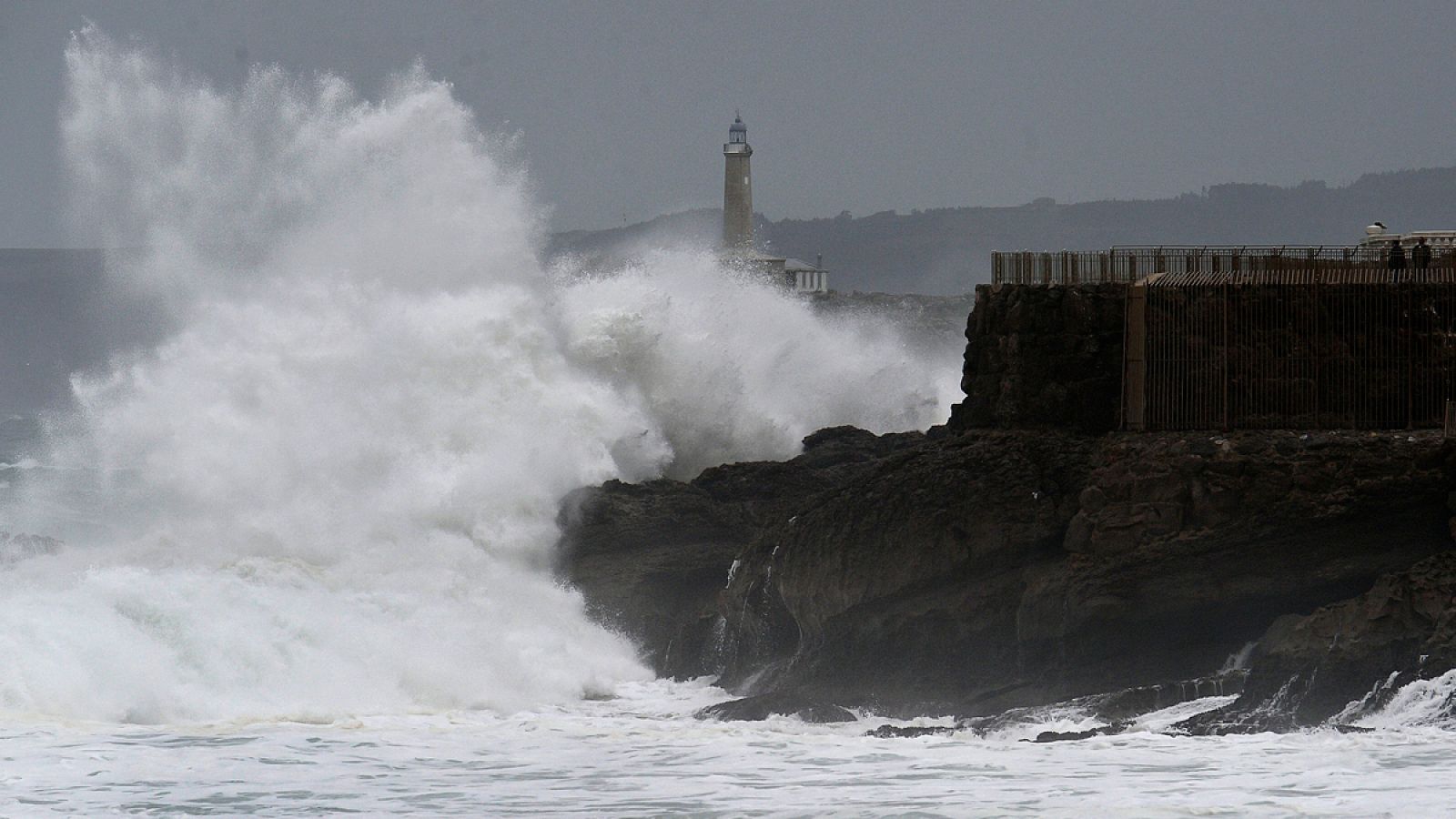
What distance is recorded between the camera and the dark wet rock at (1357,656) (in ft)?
55.7

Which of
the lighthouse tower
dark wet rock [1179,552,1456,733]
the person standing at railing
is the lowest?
dark wet rock [1179,552,1456,733]

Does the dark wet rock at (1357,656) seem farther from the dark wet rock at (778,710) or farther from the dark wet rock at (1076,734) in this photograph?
the dark wet rock at (778,710)

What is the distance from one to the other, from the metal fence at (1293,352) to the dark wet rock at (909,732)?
Result: 3.72 meters

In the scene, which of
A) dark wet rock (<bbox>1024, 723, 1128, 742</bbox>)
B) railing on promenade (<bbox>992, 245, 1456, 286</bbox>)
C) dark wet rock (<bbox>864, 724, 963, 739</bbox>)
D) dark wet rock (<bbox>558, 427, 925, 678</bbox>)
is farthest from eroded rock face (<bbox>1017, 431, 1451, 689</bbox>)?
dark wet rock (<bbox>558, 427, 925, 678</bbox>)

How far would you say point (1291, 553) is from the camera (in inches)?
717

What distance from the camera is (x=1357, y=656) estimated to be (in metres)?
17.1

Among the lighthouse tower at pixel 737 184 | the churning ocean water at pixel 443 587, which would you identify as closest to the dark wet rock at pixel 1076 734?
the churning ocean water at pixel 443 587

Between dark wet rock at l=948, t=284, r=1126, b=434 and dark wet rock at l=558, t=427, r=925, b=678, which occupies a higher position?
dark wet rock at l=948, t=284, r=1126, b=434

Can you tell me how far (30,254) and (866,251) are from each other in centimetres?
4971

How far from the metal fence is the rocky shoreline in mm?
433

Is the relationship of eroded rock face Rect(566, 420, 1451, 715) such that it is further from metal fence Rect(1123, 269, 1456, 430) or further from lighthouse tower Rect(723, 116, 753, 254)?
lighthouse tower Rect(723, 116, 753, 254)

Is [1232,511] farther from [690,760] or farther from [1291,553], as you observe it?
[690,760]

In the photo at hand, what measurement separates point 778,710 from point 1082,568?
3.08 metres

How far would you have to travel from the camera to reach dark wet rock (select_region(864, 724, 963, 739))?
18.2m
